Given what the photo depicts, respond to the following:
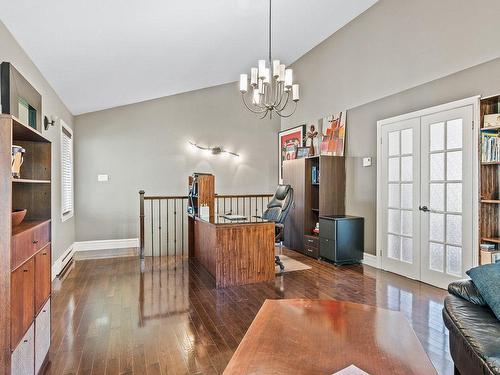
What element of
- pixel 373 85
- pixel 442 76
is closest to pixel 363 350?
pixel 442 76

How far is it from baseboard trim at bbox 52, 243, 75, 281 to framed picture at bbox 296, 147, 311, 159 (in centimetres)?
437

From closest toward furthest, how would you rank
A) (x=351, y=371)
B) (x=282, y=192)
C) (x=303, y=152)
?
1. (x=351, y=371)
2. (x=282, y=192)
3. (x=303, y=152)

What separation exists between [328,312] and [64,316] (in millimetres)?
2510

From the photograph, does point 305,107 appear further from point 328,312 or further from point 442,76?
point 328,312

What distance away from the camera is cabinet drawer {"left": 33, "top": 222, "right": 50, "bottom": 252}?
196cm

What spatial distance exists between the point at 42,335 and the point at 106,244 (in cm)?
441

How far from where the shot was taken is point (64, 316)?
301 centimetres

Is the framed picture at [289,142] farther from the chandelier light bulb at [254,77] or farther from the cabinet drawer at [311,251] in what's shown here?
the chandelier light bulb at [254,77]

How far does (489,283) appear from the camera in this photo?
72.4 inches

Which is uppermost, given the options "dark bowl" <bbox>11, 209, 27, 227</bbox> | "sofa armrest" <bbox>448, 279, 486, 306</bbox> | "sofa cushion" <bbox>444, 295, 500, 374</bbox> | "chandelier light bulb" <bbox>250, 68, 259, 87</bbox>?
"chandelier light bulb" <bbox>250, 68, 259, 87</bbox>

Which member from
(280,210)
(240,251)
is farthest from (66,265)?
(280,210)

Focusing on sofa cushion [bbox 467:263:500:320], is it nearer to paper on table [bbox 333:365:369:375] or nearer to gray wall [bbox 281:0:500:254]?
paper on table [bbox 333:365:369:375]

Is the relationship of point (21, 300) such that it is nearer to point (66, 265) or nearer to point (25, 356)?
point (25, 356)

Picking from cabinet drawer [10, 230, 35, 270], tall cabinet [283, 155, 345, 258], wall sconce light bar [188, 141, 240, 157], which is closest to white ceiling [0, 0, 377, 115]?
Result: wall sconce light bar [188, 141, 240, 157]
